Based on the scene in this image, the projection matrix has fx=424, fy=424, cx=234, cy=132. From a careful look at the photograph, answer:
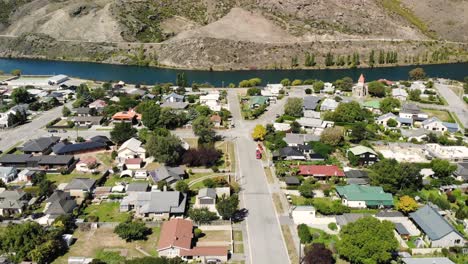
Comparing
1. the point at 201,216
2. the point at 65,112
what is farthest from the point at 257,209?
the point at 65,112

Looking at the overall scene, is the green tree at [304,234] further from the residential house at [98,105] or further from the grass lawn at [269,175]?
the residential house at [98,105]

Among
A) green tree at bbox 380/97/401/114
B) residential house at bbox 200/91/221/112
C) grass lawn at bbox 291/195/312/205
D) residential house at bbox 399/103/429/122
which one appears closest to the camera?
grass lawn at bbox 291/195/312/205

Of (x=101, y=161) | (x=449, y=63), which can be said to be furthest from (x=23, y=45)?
(x=449, y=63)

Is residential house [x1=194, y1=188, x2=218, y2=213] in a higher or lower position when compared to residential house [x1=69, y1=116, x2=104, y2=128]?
higher

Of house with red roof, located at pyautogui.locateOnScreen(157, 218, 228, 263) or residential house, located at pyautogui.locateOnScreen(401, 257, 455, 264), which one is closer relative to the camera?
residential house, located at pyautogui.locateOnScreen(401, 257, 455, 264)

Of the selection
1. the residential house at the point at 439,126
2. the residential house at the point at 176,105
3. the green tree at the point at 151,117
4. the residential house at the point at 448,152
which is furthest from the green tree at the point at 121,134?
the residential house at the point at 439,126

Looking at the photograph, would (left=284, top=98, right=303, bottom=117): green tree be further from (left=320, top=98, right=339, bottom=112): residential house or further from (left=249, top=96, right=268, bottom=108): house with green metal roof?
(left=249, top=96, right=268, bottom=108): house with green metal roof

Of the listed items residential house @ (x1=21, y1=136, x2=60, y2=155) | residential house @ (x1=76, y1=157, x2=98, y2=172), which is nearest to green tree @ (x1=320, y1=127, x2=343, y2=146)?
residential house @ (x1=76, y1=157, x2=98, y2=172)
